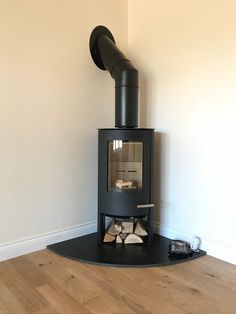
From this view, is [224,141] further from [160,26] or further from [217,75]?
[160,26]

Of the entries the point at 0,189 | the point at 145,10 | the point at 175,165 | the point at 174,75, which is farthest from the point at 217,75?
the point at 0,189

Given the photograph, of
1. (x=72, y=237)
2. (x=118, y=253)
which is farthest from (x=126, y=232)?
(x=72, y=237)

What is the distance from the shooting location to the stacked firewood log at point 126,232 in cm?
249

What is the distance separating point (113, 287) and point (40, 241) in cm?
82

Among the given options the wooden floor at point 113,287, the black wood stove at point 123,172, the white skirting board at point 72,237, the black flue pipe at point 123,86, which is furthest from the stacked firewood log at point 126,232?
the black flue pipe at point 123,86

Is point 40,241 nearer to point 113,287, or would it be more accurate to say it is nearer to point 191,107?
point 113,287

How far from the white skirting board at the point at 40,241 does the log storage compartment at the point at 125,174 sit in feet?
0.89

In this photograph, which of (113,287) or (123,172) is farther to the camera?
(123,172)

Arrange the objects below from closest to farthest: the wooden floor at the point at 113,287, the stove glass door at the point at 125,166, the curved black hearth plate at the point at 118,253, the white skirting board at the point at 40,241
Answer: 1. the wooden floor at the point at 113,287
2. the curved black hearth plate at the point at 118,253
3. the white skirting board at the point at 40,241
4. the stove glass door at the point at 125,166

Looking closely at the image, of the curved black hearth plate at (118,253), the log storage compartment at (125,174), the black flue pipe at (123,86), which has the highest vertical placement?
the black flue pipe at (123,86)

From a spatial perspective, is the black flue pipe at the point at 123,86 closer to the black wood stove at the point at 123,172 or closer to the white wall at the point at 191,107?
the black wood stove at the point at 123,172

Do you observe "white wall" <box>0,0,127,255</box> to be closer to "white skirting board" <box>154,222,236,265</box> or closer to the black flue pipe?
the black flue pipe

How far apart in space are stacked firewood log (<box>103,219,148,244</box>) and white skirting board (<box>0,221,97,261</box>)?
0.88 ft

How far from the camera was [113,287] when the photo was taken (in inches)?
73.5
